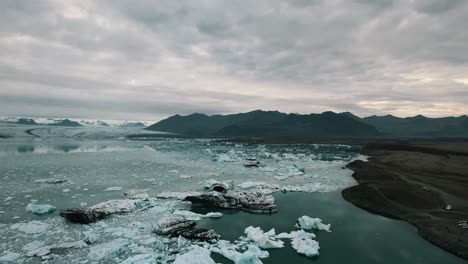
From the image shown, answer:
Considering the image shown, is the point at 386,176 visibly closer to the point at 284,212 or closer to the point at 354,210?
the point at 354,210

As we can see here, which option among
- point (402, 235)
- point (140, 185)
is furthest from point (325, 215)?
point (140, 185)

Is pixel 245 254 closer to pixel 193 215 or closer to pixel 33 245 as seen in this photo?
pixel 193 215

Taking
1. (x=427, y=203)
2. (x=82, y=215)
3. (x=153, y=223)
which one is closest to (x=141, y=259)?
(x=153, y=223)

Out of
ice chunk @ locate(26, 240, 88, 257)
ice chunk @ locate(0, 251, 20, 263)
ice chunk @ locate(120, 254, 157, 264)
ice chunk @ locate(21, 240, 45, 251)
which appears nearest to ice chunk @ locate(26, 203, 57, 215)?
ice chunk @ locate(21, 240, 45, 251)

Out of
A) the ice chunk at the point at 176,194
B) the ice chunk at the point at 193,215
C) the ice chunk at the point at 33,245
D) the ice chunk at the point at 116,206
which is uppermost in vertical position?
the ice chunk at the point at 116,206

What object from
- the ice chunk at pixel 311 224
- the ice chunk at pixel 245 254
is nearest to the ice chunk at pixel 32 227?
the ice chunk at pixel 245 254

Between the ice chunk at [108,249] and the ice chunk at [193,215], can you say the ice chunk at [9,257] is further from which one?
the ice chunk at [193,215]

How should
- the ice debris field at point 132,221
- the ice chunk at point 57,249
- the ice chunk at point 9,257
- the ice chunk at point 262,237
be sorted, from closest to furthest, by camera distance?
the ice chunk at point 9,257, the ice chunk at point 57,249, the ice debris field at point 132,221, the ice chunk at point 262,237
